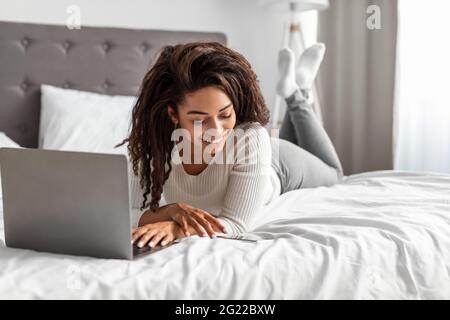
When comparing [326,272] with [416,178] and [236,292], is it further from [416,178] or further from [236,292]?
[416,178]

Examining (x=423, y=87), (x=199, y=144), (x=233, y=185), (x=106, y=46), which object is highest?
(x=106, y=46)

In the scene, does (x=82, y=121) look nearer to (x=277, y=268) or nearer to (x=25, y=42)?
(x=25, y=42)


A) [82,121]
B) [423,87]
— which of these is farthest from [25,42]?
[423,87]

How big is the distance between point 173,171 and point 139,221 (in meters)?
0.20

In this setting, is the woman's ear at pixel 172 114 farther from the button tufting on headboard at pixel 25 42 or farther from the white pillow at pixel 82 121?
the button tufting on headboard at pixel 25 42

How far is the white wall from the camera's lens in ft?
10.5

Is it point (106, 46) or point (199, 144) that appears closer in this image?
point (199, 144)

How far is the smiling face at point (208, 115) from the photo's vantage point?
1.47 metres

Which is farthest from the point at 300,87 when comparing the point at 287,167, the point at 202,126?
the point at 202,126

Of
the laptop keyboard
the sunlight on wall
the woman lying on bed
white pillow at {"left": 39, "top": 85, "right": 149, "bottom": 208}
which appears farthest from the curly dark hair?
the sunlight on wall

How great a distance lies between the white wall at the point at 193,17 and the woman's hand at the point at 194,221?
2171mm

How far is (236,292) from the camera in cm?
109

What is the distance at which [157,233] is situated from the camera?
1372mm

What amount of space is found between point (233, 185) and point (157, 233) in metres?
0.28
